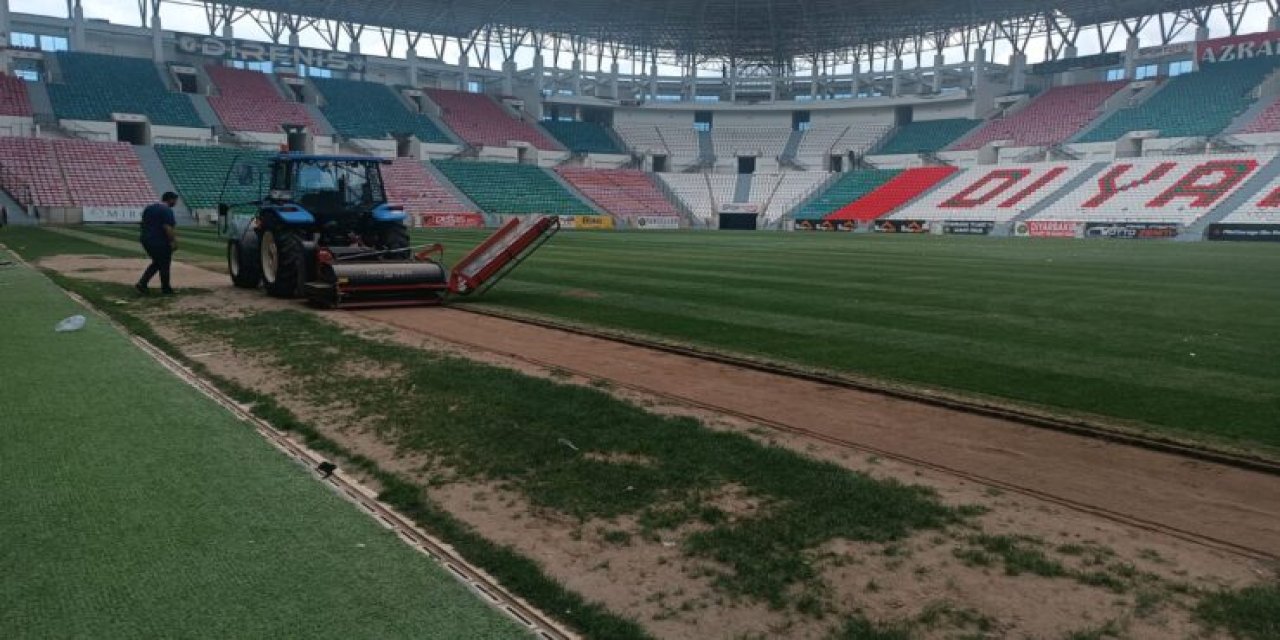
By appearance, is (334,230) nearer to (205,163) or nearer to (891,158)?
(205,163)

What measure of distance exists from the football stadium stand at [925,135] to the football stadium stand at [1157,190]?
662 inches

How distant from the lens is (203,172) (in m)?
49.3

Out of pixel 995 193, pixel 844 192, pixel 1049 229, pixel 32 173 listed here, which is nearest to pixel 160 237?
pixel 32 173

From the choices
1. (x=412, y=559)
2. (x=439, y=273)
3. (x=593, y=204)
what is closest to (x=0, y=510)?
(x=412, y=559)

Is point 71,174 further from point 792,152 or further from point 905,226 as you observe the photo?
point 792,152

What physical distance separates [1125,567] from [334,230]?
12.7m

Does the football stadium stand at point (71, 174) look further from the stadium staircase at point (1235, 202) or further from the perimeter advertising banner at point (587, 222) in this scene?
the stadium staircase at point (1235, 202)

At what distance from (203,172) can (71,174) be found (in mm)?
6681

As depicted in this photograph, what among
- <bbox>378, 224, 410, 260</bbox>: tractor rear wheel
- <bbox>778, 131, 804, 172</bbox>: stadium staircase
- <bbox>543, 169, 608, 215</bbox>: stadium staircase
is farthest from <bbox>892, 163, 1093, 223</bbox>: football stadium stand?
<bbox>378, 224, 410, 260</bbox>: tractor rear wheel

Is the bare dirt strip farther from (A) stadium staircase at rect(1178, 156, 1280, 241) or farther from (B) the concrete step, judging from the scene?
(B) the concrete step

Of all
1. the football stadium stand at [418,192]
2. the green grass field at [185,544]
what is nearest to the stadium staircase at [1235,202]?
the football stadium stand at [418,192]

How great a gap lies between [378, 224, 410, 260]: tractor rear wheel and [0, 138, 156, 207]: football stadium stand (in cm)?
3835

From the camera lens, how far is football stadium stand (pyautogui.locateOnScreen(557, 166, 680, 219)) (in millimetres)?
63000

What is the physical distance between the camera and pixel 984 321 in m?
11.5
